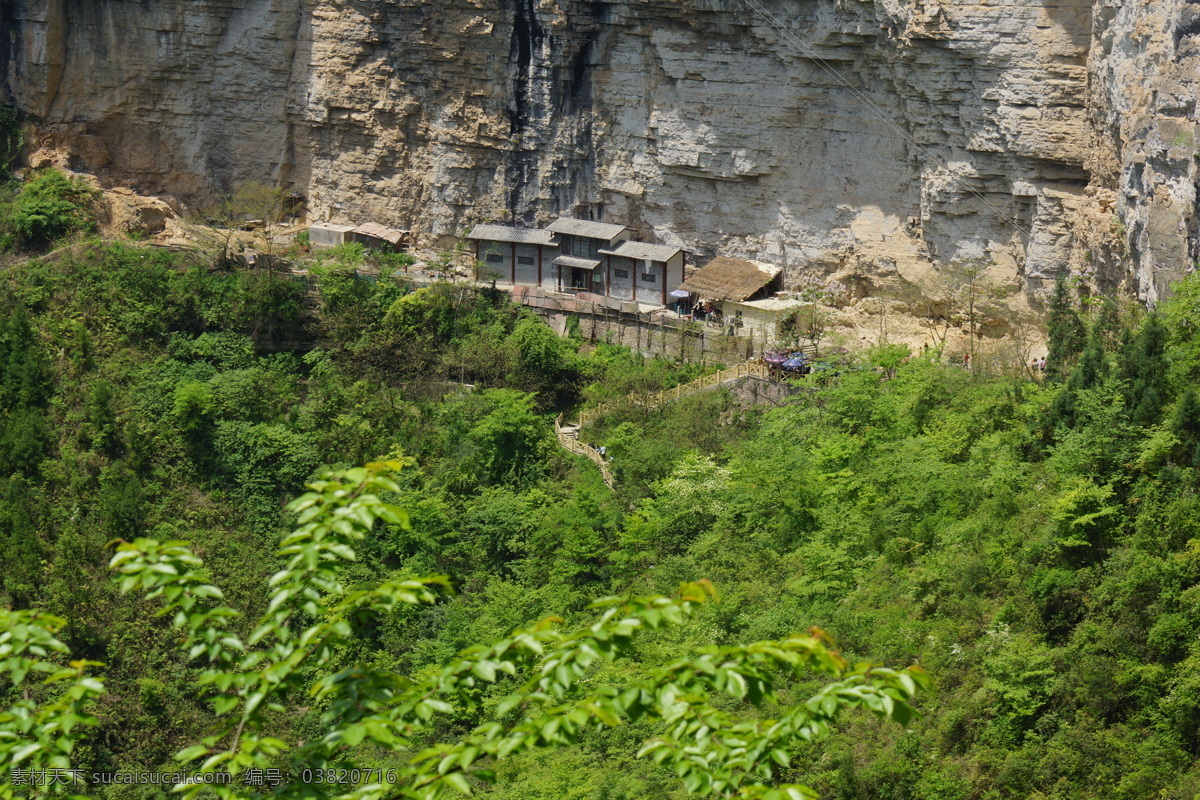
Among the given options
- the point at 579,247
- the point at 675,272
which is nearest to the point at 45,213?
the point at 579,247

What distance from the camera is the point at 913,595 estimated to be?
1587 cm

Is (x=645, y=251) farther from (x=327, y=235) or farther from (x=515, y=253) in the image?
(x=327, y=235)

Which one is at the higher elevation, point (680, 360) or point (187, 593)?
point (187, 593)

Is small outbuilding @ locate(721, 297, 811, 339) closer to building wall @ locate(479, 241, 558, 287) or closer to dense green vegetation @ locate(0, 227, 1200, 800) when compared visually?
dense green vegetation @ locate(0, 227, 1200, 800)

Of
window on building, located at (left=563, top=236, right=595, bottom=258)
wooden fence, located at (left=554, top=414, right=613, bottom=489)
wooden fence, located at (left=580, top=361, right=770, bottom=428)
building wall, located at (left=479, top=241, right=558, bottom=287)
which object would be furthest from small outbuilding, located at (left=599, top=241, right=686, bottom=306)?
wooden fence, located at (left=554, top=414, right=613, bottom=489)

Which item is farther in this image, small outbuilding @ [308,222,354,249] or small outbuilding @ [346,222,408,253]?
small outbuilding @ [308,222,354,249]

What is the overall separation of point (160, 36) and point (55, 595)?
17419mm

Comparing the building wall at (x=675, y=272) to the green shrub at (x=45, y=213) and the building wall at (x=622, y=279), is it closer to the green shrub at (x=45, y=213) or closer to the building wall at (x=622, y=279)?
the building wall at (x=622, y=279)

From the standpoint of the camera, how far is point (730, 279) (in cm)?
2973

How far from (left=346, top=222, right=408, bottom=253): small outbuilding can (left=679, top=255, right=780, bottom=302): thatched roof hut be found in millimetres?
7893

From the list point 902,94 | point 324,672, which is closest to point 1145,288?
point 902,94

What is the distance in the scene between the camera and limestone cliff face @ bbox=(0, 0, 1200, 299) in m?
23.2

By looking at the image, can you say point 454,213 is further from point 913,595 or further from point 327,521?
point 327,521

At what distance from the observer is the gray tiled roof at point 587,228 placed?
3128 centimetres
